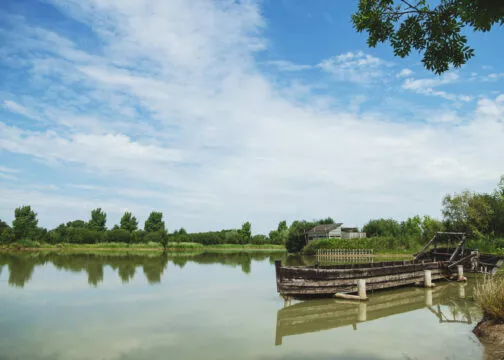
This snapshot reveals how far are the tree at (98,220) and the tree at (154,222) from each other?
1073cm

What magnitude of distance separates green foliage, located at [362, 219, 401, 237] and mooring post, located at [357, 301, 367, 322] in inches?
1713

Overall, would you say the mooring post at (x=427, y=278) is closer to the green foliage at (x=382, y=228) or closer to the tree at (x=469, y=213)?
the tree at (x=469, y=213)

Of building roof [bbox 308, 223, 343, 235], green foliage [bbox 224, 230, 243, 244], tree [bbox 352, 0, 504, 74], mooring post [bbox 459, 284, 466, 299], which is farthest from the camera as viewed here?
green foliage [bbox 224, 230, 243, 244]

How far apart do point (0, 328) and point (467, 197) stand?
4698cm

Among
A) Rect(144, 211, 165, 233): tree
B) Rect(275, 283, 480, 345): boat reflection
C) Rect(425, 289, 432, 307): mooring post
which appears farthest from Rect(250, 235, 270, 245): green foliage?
Rect(275, 283, 480, 345): boat reflection

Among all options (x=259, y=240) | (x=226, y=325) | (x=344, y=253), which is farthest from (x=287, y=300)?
(x=259, y=240)

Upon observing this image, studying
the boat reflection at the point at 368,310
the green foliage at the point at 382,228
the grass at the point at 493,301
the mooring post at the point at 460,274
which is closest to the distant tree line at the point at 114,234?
the green foliage at the point at 382,228

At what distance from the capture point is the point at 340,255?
4550cm

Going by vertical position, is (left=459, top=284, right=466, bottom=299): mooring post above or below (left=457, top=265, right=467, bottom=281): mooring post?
below

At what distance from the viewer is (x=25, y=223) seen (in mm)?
64812

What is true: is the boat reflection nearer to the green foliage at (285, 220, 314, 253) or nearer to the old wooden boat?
→ the old wooden boat

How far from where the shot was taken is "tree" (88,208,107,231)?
84.1 m

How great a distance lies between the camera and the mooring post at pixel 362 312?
10.9 m

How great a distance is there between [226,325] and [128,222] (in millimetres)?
76807
